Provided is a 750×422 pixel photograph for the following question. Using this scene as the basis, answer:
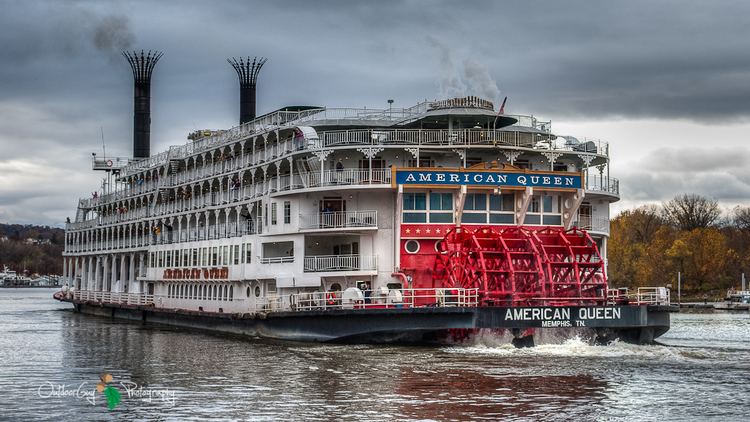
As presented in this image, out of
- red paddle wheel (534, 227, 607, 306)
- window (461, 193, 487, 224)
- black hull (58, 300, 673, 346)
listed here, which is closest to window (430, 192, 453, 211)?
window (461, 193, 487, 224)

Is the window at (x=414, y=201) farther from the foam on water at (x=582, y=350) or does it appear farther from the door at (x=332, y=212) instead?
the foam on water at (x=582, y=350)

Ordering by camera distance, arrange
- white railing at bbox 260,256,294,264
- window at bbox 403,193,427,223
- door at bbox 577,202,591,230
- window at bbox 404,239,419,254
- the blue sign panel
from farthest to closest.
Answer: door at bbox 577,202,591,230 → white railing at bbox 260,256,294,264 → window at bbox 403,193,427,223 → window at bbox 404,239,419,254 → the blue sign panel

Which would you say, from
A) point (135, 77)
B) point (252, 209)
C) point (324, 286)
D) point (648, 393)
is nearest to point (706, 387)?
point (648, 393)

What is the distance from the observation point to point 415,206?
36.2m

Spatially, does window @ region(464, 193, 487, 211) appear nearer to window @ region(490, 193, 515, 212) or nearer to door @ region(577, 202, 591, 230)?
window @ region(490, 193, 515, 212)

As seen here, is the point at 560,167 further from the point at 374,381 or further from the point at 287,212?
the point at 374,381

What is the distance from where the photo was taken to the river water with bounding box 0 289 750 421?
70.3 ft

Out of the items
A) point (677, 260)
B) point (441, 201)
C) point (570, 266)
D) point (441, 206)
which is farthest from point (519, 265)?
point (677, 260)

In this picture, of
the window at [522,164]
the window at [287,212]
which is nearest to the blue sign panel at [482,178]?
the window at [522,164]

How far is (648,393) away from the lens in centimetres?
2339

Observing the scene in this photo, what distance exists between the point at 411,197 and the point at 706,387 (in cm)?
1423

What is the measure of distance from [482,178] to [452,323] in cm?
632

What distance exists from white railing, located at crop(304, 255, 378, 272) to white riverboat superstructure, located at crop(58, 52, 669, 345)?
2.3 inches

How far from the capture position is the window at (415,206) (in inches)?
1423
